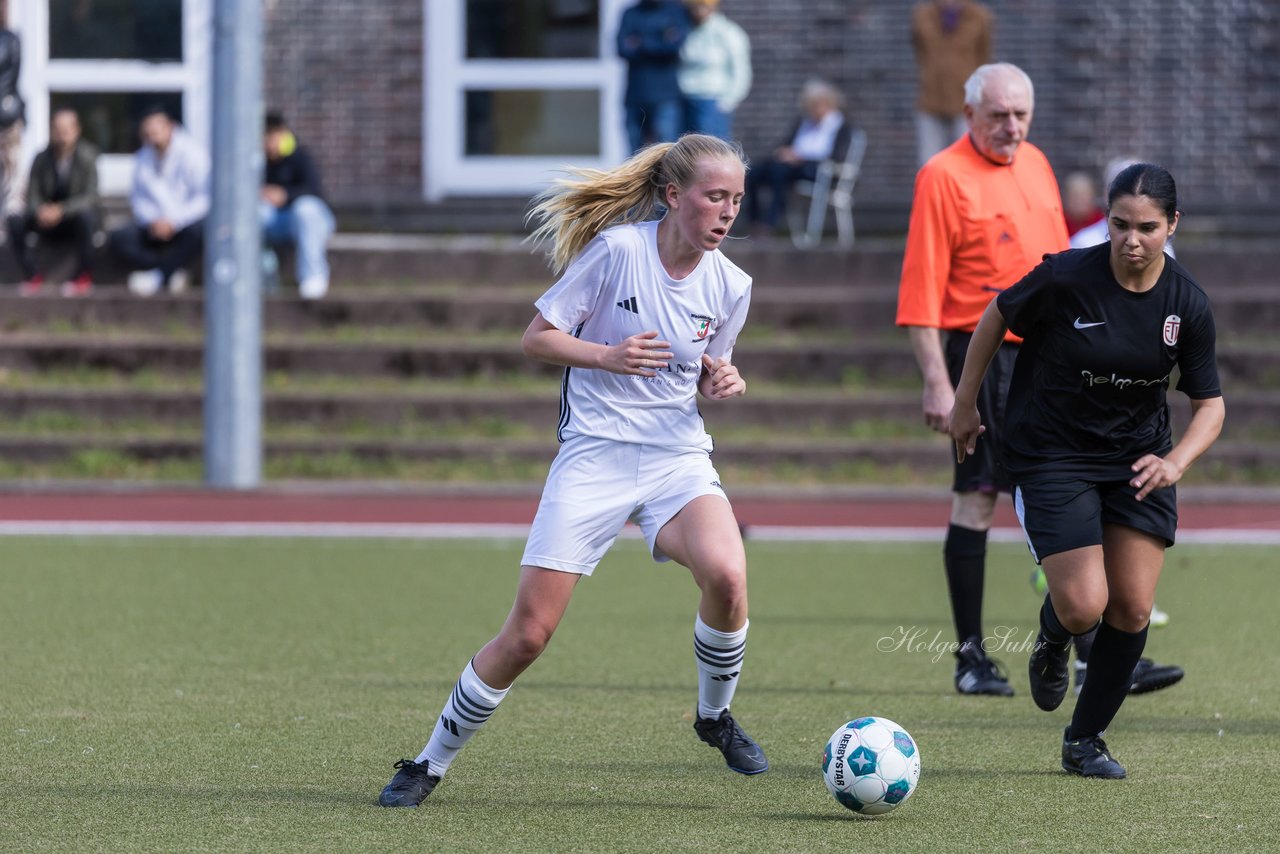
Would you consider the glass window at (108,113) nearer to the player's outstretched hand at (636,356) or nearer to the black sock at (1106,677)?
the player's outstretched hand at (636,356)

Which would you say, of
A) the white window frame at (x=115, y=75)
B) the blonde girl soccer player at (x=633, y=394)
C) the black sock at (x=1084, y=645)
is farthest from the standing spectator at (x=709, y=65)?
the blonde girl soccer player at (x=633, y=394)

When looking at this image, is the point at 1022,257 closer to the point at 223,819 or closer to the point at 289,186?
Answer: the point at 223,819

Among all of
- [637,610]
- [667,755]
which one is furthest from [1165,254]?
[637,610]

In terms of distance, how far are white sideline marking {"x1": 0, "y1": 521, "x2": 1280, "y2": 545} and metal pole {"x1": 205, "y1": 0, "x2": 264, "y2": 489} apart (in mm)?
1475

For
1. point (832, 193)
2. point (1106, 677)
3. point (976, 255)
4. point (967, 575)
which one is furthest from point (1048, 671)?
point (832, 193)

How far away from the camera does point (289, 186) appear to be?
605 inches

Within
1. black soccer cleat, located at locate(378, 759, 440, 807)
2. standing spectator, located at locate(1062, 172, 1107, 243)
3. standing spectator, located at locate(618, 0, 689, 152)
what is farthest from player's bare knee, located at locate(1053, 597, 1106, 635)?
standing spectator, located at locate(618, 0, 689, 152)

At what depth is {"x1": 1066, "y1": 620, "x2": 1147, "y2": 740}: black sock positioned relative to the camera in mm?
5203

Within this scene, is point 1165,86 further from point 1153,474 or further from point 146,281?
point 1153,474

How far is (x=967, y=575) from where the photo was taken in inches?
268

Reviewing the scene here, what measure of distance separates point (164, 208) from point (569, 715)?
10.3m

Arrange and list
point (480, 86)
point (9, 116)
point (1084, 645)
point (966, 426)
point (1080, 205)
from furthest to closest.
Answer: point (480, 86) → point (9, 116) → point (1080, 205) → point (1084, 645) → point (966, 426)

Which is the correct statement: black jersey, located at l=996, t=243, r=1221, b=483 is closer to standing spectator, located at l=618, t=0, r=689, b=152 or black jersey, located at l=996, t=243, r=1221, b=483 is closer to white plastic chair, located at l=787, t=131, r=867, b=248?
standing spectator, located at l=618, t=0, r=689, b=152

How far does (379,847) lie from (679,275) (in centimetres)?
177
